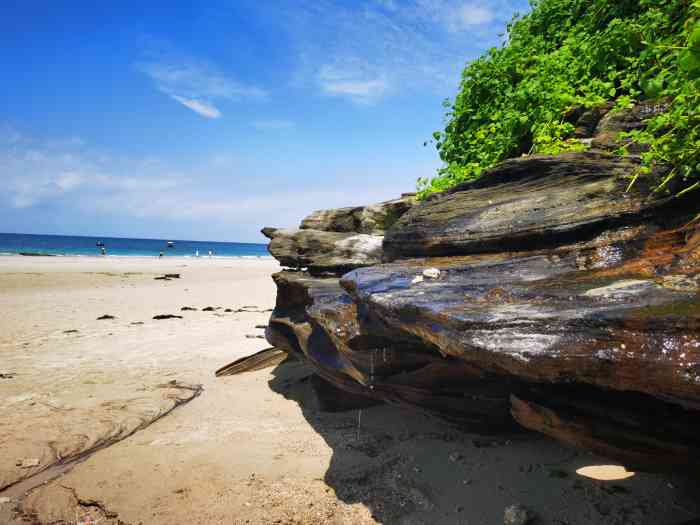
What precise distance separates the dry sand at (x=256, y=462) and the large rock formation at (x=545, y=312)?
57 cm

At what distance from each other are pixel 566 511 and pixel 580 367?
1.78 metres

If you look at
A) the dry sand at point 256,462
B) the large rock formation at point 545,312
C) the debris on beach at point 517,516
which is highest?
the large rock formation at point 545,312

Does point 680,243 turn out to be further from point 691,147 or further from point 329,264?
point 329,264

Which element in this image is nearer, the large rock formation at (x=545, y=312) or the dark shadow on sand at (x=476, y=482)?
the large rock formation at (x=545, y=312)

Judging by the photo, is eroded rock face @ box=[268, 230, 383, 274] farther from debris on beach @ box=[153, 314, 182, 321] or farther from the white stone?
debris on beach @ box=[153, 314, 182, 321]

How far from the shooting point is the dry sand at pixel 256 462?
350 cm

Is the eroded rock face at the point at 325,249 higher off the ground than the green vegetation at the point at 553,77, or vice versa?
the green vegetation at the point at 553,77

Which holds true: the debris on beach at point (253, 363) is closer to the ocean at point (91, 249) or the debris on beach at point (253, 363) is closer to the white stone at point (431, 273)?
the white stone at point (431, 273)

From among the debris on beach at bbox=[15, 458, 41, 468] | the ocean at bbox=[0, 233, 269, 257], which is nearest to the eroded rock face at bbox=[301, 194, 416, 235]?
the debris on beach at bbox=[15, 458, 41, 468]

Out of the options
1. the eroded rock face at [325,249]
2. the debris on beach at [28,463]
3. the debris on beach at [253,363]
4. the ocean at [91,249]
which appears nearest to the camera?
the debris on beach at [28,463]

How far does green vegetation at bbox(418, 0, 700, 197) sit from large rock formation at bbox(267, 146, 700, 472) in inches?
24.0

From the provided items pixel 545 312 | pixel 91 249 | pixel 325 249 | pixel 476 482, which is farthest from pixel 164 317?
pixel 91 249

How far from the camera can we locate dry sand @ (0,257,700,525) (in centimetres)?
350

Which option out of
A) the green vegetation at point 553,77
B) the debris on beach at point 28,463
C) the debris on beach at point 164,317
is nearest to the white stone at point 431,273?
the green vegetation at point 553,77
